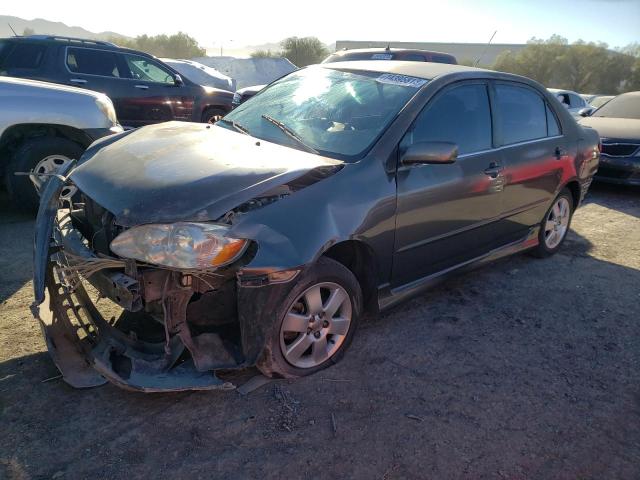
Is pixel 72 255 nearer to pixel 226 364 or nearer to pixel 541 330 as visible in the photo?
pixel 226 364

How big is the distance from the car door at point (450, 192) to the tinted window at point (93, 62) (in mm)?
6199

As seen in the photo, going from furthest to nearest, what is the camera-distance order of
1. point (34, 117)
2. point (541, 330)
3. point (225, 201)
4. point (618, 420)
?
point (34, 117) < point (541, 330) < point (618, 420) < point (225, 201)

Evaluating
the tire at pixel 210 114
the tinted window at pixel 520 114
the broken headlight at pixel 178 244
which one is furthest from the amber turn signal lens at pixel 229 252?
the tire at pixel 210 114

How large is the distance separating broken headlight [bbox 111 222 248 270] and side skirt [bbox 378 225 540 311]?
4.06 ft

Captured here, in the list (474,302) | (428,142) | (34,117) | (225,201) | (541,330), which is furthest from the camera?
(34,117)

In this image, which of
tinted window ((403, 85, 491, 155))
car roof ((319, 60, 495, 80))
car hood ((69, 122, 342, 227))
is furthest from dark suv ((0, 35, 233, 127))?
tinted window ((403, 85, 491, 155))

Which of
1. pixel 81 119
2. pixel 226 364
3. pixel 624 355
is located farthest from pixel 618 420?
pixel 81 119

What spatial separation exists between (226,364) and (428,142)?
69.5 inches

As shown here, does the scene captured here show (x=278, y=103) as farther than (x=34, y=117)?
No

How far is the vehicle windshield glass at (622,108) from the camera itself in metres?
9.04

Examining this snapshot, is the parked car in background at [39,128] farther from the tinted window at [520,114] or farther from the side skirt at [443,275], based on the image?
the tinted window at [520,114]

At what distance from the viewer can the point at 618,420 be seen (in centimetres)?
279

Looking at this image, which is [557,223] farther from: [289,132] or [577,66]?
[577,66]

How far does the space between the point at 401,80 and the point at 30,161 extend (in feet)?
12.5
